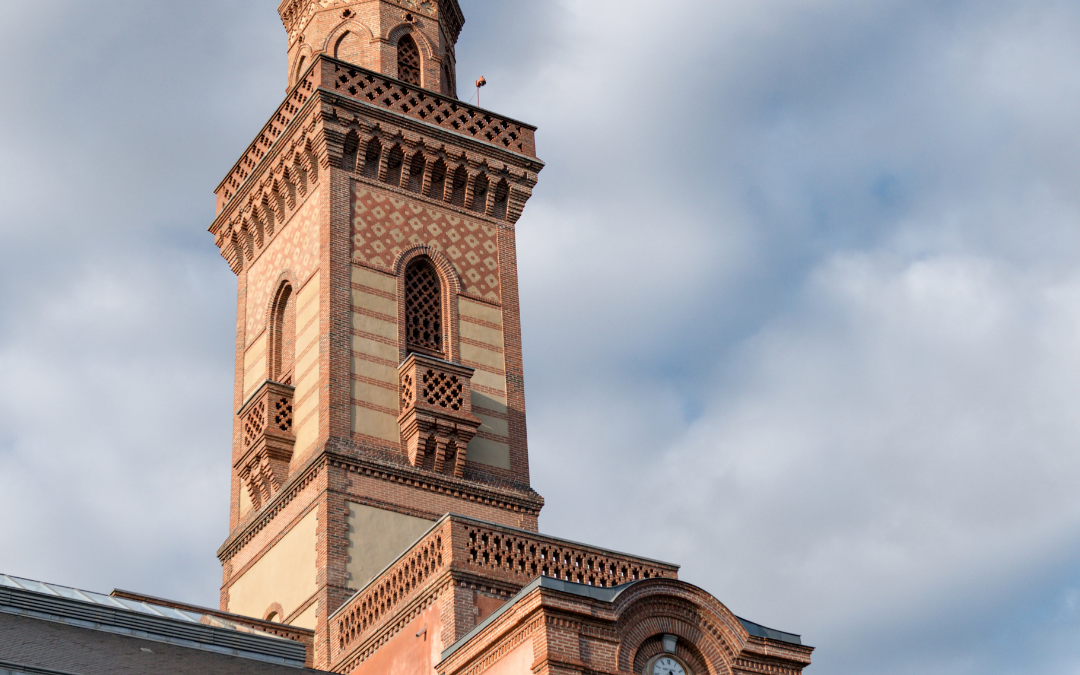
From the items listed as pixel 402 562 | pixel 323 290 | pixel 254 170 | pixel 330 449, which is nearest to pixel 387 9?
pixel 254 170

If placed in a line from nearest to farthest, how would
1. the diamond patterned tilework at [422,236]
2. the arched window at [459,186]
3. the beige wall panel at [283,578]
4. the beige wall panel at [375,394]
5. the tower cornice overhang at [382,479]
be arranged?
the beige wall panel at [283,578] < the tower cornice overhang at [382,479] < the beige wall panel at [375,394] < the diamond patterned tilework at [422,236] < the arched window at [459,186]

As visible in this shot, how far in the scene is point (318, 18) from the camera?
37.1 m

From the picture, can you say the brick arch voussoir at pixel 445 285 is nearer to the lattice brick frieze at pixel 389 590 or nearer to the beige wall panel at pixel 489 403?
the beige wall panel at pixel 489 403

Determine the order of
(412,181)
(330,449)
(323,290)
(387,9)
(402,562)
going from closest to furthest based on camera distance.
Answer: (402,562) → (330,449) → (323,290) → (412,181) → (387,9)

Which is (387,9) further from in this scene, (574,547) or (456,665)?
(456,665)

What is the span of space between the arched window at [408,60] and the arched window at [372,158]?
3007 mm

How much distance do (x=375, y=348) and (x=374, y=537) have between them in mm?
4240

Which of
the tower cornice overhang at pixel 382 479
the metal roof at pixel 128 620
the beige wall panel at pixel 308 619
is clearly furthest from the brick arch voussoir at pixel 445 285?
the metal roof at pixel 128 620

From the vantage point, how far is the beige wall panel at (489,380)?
3250 cm

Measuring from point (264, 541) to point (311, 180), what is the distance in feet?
25.7

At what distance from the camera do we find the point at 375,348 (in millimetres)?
31656

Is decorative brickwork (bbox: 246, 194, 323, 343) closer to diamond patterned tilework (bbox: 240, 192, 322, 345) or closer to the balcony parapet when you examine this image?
diamond patterned tilework (bbox: 240, 192, 322, 345)

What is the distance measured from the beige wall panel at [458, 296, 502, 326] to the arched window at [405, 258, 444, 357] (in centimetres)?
47

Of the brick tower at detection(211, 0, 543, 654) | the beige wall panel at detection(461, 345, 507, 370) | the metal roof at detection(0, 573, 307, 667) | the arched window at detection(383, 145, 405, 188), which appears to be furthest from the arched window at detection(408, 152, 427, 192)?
the metal roof at detection(0, 573, 307, 667)
